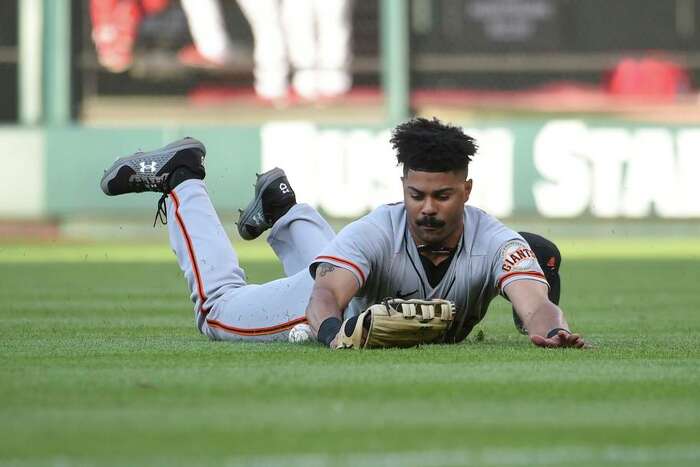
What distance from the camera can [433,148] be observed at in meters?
6.70

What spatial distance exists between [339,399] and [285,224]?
292 centimetres

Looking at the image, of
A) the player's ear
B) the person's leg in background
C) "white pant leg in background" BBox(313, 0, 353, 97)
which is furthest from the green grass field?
"white pant leg in background" BBox(313, 0, 353, 97)

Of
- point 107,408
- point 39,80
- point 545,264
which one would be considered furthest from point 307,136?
point 107,408

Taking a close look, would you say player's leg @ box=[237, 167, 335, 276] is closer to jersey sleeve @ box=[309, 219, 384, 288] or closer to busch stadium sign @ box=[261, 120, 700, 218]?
jersey sleeve @ box=[309, 219, 384, 288]

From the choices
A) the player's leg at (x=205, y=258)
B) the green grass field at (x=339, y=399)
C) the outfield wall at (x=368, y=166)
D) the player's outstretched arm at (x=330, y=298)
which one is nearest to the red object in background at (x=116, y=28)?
the outfield wall at (x=368, y=166)

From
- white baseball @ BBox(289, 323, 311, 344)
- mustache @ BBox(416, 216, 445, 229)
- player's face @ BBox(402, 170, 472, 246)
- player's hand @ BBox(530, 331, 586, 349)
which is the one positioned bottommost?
white baseball @ BBox(289, 323, 311, 344)

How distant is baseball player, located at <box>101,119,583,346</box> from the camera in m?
6.71

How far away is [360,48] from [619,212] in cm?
462

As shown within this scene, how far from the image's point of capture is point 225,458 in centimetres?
401

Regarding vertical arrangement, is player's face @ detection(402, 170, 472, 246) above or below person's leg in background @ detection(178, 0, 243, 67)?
below

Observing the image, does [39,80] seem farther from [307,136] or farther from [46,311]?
[46,311]

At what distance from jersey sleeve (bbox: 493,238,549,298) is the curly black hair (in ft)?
1.26

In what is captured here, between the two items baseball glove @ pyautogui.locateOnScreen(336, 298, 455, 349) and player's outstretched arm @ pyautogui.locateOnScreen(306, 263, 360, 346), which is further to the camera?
player's outstretched arm @ pyautogui.locateOnScreen(306, 263, 360, 346)

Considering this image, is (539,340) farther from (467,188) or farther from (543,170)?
(543,170)
